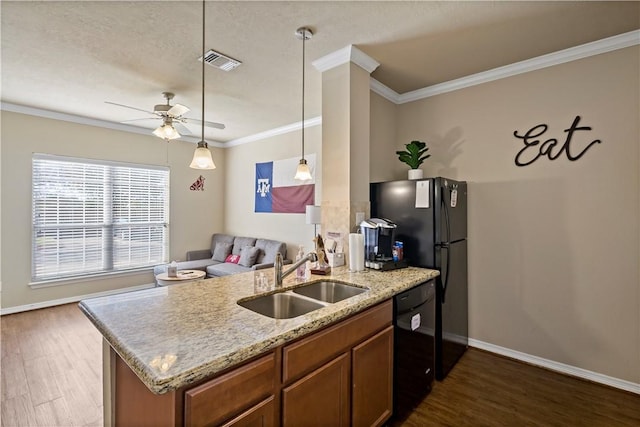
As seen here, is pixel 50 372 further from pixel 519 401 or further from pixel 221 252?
pixel 519 401

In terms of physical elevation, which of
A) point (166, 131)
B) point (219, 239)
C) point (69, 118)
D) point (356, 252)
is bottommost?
point (219, 239)

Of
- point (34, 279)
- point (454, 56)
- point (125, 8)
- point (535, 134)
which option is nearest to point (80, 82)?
point (125, 8)

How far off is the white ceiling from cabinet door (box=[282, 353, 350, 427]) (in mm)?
2134

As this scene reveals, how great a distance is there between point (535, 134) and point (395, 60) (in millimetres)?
1366

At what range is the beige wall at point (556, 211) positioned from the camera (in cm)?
230

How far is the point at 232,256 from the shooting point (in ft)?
17.2

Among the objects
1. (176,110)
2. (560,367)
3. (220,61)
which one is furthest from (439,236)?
(176,110)

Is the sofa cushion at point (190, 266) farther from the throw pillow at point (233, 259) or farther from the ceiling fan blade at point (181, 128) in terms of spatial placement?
the ceiling fan blade at point (181, 128)

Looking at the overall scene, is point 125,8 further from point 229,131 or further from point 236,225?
point 236,225

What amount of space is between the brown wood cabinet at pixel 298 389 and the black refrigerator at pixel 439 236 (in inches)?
31.3

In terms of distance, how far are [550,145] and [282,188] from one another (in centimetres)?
348

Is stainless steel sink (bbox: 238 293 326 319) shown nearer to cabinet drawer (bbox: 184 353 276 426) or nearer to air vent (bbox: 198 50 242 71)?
cabinet drawer (bbox: 184 353 276 426)

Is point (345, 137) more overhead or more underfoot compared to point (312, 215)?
more overhead

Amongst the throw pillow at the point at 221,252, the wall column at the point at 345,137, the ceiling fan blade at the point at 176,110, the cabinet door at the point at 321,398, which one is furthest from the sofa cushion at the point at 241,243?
the cabinet door at the point at 321,398
